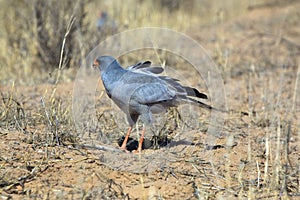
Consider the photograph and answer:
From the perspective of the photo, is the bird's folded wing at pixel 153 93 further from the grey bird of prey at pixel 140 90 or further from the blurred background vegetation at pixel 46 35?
the blurred background vegetation at pixel 46 35

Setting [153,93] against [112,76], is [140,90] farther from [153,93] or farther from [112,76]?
[112,76]

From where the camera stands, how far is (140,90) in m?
4.02

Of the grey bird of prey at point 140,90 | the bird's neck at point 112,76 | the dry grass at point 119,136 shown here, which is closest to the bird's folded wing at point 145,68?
the grey bird of prey at point 140,90

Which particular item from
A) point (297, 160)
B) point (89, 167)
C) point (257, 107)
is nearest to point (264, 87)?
point (257, 107)

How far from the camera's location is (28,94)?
5836 millimetres

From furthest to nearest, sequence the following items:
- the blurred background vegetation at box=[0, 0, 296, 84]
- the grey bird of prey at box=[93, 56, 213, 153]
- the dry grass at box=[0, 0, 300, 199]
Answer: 1. the blurred background vegetation at box=[0, 0, 296, 84]
2. the grey bird of prey at box=[93, 56, 213, 153]
3. the dry grass at box=[0, 0, 300, 199]

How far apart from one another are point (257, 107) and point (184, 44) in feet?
10.1

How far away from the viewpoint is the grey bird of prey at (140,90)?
13.1 ft

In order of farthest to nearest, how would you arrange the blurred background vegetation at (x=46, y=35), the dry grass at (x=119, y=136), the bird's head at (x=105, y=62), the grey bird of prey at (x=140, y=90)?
the blurred background vegetation at (x=46, y=35)
the bird's head at (x=105, y=62)
the grey bird of prey at (x=140, y=90)
the dry grass at (x=119, y=136)

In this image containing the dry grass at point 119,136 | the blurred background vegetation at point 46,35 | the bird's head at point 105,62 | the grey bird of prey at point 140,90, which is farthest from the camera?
the blurred background vegetation at point 46,35

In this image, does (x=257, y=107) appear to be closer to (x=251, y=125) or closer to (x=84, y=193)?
(x=251, y=125)

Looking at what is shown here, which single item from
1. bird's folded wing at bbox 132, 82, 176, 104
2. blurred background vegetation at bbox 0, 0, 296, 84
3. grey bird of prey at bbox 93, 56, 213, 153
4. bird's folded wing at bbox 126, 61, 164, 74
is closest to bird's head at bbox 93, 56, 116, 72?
grey bird of prey at bbox 93, 56, 213, 153

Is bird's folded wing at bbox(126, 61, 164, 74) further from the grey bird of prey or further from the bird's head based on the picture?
the bird's head

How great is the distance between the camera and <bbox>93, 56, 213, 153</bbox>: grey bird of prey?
13.1 feet
